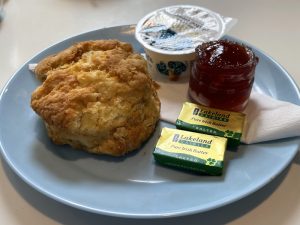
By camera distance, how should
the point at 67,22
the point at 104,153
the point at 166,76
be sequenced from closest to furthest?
the point at 104,153
the point at 166,76
the point at 67,22

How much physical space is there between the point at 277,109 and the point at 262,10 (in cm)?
70

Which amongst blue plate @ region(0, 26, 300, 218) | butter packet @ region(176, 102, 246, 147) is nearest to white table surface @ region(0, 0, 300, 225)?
blue plate @ region(0, 26, 300, 218)

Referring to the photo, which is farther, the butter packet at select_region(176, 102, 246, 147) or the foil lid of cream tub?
the foil lid of cream tub

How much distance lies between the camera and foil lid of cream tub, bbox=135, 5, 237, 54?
4.03 ft

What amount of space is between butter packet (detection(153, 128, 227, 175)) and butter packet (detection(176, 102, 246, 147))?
0.03 meters

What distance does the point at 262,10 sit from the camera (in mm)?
1641

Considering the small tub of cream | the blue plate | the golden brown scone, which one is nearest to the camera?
the blue plate

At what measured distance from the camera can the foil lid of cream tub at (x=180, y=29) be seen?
4.03 feet

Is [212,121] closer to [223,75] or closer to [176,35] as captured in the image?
[223,75]

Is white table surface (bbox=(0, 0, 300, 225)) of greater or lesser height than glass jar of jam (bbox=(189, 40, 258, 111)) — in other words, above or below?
below

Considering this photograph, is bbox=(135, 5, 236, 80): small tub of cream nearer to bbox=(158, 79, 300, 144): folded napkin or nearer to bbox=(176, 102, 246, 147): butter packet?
bbox=(158, 79, 300, 144): folded napkin

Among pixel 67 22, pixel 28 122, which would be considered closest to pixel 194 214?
pixel 28 122

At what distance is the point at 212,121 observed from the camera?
1056 millimetres

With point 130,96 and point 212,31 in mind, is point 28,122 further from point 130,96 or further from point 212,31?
point 212,31
